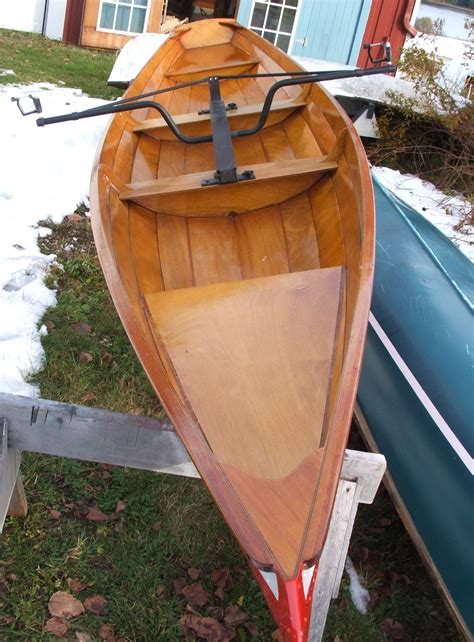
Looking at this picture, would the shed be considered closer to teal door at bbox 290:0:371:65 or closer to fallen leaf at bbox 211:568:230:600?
teal door at bbox 290:0:371:65

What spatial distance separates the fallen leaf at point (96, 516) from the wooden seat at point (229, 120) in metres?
2.24

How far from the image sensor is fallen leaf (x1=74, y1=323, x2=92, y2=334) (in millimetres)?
3641

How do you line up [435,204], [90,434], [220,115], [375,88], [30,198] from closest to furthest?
[90,434]
[220,115]
[30,198]
[435,204]
[375,88]

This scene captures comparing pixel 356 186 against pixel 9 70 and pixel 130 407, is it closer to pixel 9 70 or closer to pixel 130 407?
pixel 130 407

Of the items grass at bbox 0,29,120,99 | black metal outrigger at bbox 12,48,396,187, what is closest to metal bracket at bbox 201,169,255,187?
black metal outrigger at bbox 12,48,396,187

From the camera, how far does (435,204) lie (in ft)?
20.0

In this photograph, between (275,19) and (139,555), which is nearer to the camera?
(139,555)

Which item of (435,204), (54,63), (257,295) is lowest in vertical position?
(435,204)

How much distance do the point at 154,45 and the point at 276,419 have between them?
6710 millimetres

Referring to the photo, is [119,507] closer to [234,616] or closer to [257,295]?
[234,616]

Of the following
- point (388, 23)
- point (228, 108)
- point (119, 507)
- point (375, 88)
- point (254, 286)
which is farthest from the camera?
point (388, 23)

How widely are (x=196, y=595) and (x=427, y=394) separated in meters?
1.25

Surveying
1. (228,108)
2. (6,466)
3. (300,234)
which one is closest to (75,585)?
(6,466)

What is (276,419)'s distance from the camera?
2109mm
